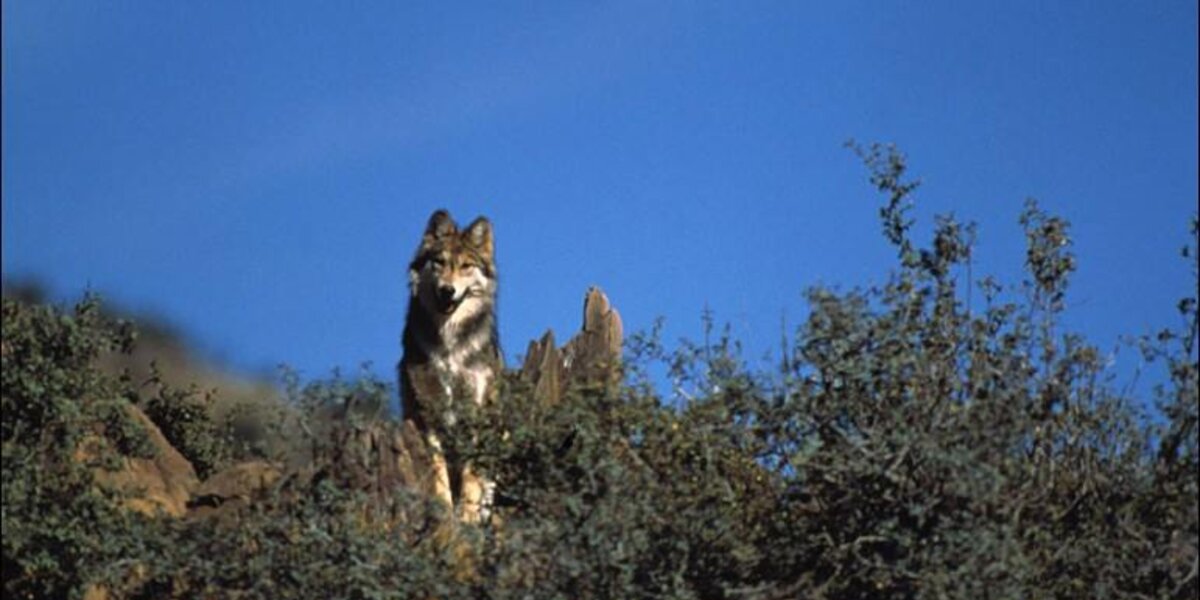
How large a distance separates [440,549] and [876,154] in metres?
4.92

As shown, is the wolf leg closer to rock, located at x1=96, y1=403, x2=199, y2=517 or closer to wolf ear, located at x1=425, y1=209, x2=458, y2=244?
rock, located at x1=96, y1=403, x2=199, y2=517

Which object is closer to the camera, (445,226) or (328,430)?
(328,430)

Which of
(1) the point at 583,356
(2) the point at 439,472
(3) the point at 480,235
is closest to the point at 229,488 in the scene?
(2) the point at 439,472

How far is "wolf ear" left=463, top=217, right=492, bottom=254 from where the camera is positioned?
782 inches

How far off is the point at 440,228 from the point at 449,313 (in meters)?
0.81

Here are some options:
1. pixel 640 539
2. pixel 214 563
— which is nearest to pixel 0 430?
pixel 214 563

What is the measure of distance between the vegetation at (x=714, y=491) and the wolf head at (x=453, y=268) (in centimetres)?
347

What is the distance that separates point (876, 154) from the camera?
17406 mm

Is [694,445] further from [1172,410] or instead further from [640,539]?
[1172,410]

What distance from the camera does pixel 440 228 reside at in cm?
1984

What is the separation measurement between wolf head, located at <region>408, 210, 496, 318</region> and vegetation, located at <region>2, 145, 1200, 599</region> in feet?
11.4

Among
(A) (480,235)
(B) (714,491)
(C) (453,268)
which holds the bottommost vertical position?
(B) (714,491)

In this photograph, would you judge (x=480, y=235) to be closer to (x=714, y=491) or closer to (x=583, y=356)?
(x=583, y=356)

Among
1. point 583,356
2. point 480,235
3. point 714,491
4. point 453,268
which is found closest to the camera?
point 714,491
